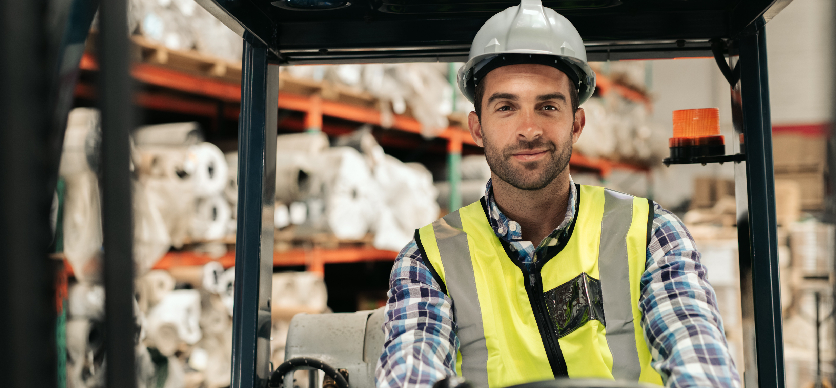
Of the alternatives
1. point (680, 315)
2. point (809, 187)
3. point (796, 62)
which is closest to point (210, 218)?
point (680, 315)

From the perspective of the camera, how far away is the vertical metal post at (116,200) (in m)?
0.70

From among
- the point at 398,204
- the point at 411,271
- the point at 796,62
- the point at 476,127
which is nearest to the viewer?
the point at 411,271

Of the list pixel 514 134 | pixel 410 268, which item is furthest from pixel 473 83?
pixel 410 268

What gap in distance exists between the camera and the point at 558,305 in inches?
59.4

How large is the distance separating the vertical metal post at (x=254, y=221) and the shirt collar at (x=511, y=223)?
645mm

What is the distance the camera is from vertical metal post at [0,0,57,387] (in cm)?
64

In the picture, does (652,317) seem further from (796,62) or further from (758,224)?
(796,62)

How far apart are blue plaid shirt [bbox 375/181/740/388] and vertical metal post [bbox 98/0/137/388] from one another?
0.70 metres

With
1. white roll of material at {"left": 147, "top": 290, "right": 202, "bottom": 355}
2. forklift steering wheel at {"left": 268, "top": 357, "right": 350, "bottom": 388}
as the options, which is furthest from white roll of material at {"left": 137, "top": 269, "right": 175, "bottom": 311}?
forklift steering wheel at {"left": 268, "top": 357, "right": 350, "bottom": 388}

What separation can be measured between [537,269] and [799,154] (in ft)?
13.7

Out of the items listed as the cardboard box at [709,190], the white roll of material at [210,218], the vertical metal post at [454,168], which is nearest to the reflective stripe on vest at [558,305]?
the white roll of material at [210,218]

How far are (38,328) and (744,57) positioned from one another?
1.70m

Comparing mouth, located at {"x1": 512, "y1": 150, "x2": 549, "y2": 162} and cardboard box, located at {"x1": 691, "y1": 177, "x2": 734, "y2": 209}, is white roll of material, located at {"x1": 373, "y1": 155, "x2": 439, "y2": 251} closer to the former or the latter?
mouth, located at {"x1": 512, "y1": 150, "x2": 549, "y2": 162}

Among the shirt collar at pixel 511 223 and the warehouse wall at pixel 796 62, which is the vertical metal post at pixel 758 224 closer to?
the shirt collar at pixel 511 223
